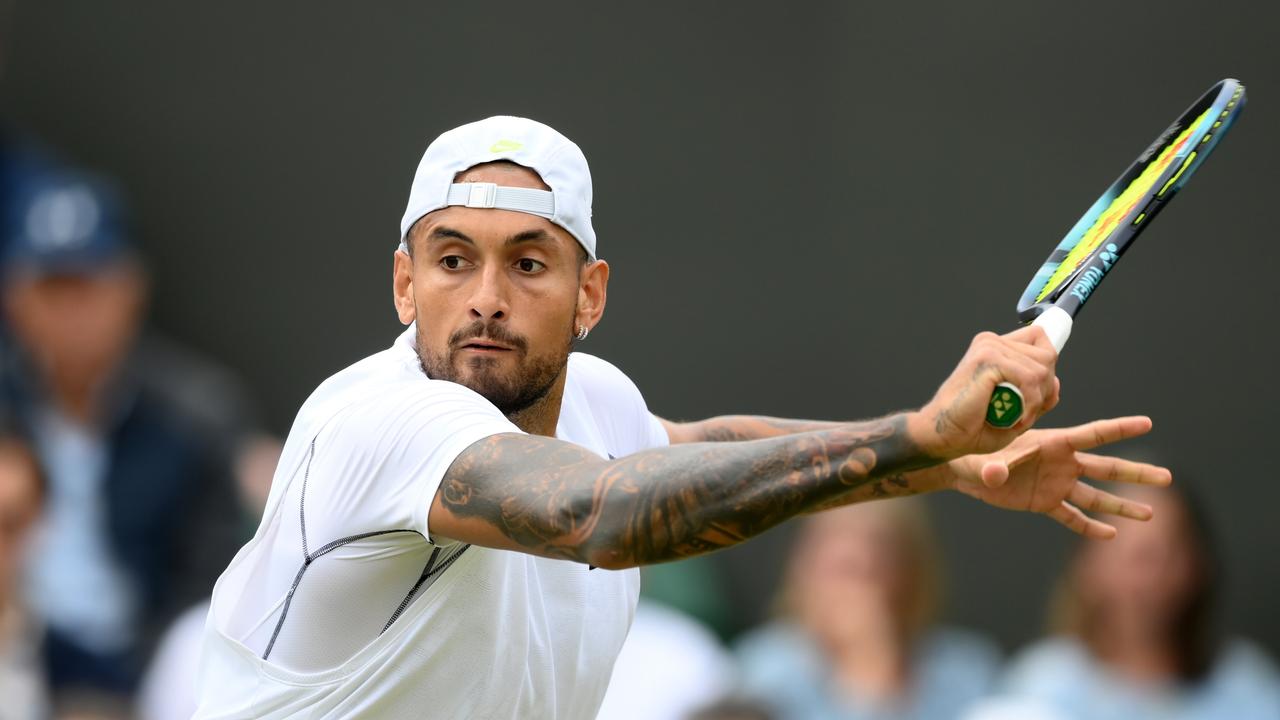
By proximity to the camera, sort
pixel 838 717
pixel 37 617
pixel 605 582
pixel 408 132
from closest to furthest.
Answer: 1. pixel 605 582
2. pixel 838 717
3. pixel 37 617
4. pixel 408 132

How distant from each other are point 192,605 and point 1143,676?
10.8ft

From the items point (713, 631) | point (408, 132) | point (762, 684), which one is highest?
point (408, 132)

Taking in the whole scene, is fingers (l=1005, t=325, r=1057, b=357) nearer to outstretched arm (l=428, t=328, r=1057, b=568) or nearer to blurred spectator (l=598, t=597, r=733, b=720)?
outstretched arm (l=428, t=328, r=1057, b=568)

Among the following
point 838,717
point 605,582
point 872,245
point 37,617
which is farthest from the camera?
point 872,245

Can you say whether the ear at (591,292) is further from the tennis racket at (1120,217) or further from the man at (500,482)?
the tennis racket at (1120,217)

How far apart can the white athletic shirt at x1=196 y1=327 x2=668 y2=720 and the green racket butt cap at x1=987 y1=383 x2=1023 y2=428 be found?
84cm

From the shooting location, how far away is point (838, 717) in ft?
19.1

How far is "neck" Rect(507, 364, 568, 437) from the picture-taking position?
3846mm

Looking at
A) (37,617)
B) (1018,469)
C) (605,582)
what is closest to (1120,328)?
(1018,469)

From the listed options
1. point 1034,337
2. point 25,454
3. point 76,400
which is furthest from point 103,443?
point 1034,337

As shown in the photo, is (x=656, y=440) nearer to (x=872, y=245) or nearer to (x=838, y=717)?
Result: (x=838, y=717)

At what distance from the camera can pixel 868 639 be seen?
595 centimetres

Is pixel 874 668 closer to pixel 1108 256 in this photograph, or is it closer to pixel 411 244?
pixel 1108 256

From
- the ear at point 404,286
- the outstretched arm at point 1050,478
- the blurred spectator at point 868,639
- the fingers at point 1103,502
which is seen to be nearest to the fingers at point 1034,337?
the outstretched arm at point 1050,478
